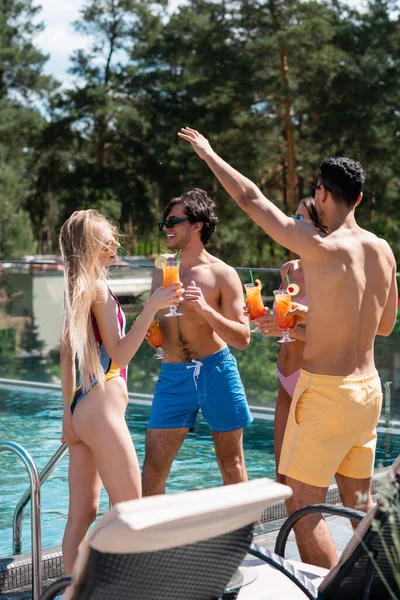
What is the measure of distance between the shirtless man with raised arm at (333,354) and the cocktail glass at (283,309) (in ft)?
2.05

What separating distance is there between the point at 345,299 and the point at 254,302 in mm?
883

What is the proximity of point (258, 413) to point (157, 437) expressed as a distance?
12.9 feet

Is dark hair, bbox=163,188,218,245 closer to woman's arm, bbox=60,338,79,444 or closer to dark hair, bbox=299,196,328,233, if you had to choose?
dark hair, bbox=299,196,328,233

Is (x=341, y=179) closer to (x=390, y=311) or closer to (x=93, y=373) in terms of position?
(x=390, y=311)

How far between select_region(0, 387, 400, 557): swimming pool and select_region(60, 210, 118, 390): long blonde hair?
215cm

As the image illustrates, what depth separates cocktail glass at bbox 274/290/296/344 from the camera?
3.74 m

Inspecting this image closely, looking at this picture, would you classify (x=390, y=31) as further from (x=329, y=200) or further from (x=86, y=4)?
(x=329, y=200)

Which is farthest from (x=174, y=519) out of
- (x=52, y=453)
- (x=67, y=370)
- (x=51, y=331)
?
(x=51, y=331)

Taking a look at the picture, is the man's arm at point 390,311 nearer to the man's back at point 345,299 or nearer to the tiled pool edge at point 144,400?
the man's back at point 345,299

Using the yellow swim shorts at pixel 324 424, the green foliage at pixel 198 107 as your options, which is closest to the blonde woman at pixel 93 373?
the yellow swim shorts at pixel 324 424

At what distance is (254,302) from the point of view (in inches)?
153

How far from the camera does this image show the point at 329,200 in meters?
3.12

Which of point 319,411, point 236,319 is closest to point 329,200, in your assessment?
point 319,411

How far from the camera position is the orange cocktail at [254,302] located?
12.7 feet
